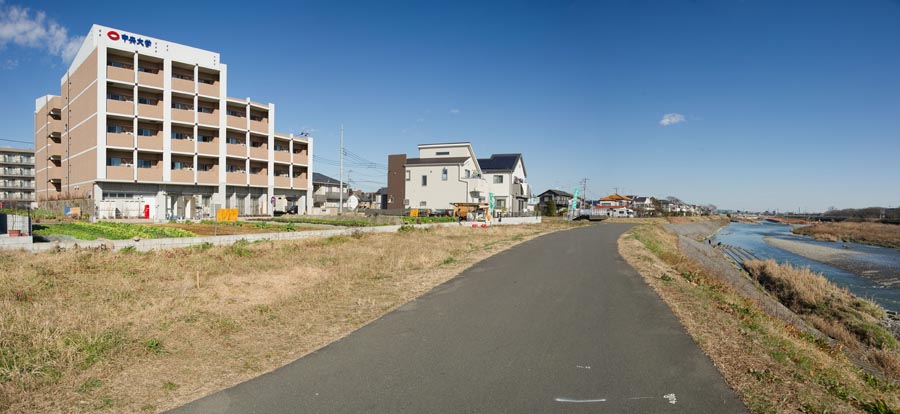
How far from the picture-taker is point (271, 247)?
16.3 m

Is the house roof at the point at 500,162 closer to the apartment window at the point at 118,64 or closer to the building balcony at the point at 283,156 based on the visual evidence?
the building balcony at the point at 283,156

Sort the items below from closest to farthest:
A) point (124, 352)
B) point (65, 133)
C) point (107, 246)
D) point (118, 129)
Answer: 1. point (124, 352)
2. point (107, 246)
3. point (118, 129)
4. point (65, 133)

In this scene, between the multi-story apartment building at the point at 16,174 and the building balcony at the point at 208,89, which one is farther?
the multi-story apartment building at the point at 16,174

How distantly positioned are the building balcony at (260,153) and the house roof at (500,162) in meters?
28.2

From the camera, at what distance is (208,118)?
40000mm

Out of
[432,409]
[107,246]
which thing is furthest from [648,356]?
[107,246]

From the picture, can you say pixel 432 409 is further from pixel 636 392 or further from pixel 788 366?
pixel 788 366

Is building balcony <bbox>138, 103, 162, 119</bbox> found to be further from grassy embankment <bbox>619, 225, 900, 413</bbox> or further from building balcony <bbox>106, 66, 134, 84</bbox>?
grassy embankment <bbox>619, 225, 900, 413</bbox>

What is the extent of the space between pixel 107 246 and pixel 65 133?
38741 mm

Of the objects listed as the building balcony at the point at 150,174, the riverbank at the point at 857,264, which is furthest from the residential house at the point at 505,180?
the building balcony at the point at 150,174

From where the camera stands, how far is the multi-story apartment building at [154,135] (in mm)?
34688

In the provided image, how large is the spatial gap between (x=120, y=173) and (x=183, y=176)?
4.50 m

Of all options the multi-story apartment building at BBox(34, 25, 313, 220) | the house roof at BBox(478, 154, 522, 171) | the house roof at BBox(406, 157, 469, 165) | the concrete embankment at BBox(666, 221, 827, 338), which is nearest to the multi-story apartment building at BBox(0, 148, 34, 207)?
the multi-story apartment building at BBox(34, 25, 313, 220)

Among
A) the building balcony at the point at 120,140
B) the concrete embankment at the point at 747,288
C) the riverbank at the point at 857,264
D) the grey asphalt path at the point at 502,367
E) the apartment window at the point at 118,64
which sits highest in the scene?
the apartment window at the point at 118,64
